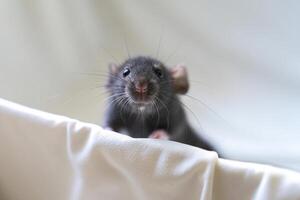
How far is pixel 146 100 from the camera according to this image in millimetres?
1132

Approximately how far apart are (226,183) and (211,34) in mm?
999

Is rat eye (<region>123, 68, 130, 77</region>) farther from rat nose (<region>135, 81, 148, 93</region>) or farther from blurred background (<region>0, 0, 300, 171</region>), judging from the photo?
blurred background (<region>0, 0, 300, 171</region>)

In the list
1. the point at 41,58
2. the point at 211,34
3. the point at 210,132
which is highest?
the point at 211,34

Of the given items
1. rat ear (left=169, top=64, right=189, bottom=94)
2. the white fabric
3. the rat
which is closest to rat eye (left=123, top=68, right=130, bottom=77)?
the rat

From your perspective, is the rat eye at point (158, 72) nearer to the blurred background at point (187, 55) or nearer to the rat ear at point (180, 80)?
the rat ear at point (180, 80)

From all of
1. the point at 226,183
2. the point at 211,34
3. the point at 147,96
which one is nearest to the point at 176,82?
the point at 147,96

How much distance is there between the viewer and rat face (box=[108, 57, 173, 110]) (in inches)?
44.4

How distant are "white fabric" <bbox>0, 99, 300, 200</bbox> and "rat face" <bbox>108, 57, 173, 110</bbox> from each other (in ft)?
0.75

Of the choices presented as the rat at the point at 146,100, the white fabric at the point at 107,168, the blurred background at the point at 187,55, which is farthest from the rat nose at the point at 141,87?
the blurred background at the point at 187,55

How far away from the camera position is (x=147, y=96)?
1.13m

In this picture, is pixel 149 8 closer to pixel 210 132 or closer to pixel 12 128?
pixel 210 132

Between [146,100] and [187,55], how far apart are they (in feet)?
2.26

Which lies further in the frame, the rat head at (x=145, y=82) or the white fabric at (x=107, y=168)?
the rat head at (x=145, y=82)

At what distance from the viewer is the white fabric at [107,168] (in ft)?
2.60
